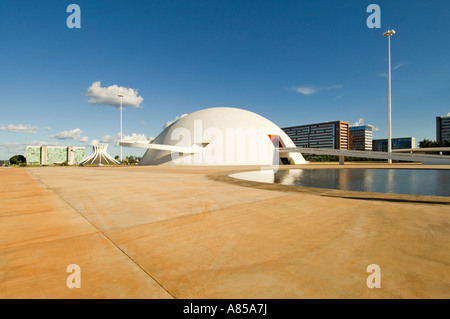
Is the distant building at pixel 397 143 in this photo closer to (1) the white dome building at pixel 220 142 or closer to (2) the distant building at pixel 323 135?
(2) the distant building at pixel 323 135

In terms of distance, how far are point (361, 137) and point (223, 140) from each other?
7085 inches

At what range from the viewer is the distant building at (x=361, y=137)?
181m

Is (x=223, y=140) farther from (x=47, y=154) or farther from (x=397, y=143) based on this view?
(x=397, y=143)

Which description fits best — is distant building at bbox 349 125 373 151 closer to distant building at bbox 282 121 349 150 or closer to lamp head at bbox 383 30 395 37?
distant building at bbox 282 121 349 150

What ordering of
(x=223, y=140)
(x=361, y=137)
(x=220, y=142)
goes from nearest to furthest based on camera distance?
(x=220, y=142)
(x=223, y=140)
(x=361, y=137)

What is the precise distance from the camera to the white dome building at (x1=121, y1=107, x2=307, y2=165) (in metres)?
45.1

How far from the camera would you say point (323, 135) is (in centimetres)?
17500

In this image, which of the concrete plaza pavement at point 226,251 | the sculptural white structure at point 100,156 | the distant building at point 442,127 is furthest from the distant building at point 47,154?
the distant building at point 442,127

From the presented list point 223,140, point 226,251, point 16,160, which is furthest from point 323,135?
point 16,160

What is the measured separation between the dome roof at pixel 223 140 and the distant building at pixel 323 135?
134177 millimetres

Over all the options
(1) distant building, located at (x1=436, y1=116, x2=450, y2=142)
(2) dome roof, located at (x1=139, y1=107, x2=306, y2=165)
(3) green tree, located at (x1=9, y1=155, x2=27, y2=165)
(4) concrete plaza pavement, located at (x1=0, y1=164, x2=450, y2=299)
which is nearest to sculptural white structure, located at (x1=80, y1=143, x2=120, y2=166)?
(2) dome roof, located at (x1=139, y1=107, x2=306, y2=165)

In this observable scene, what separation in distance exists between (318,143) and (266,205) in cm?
18905
